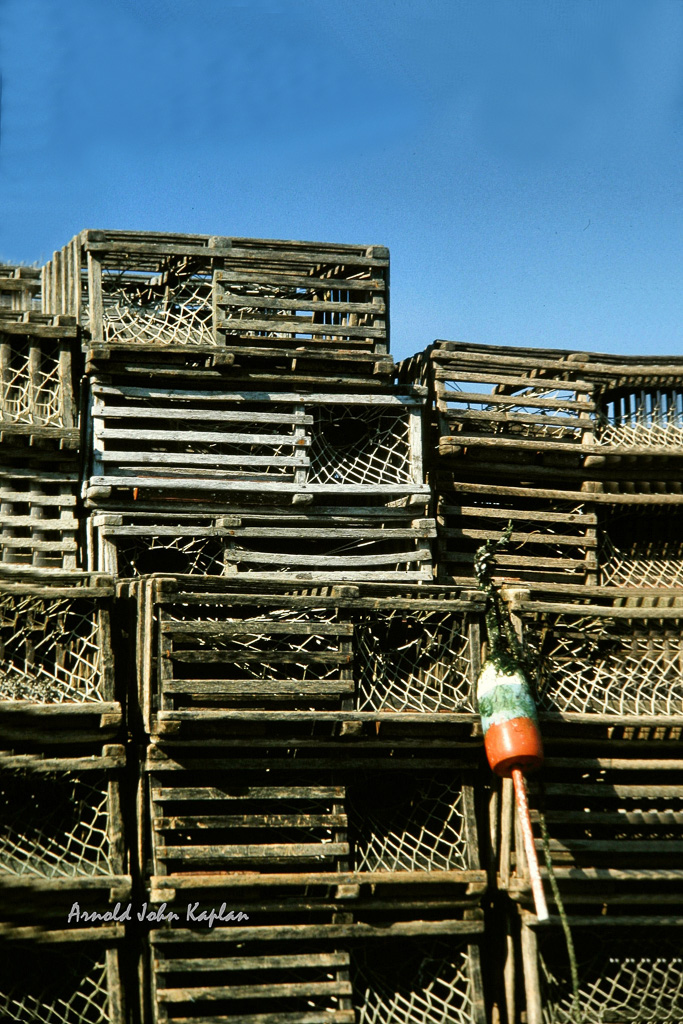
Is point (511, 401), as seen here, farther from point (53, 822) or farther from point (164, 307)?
point (53, 822)

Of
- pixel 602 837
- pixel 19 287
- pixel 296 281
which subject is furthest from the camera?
pixel 19 287

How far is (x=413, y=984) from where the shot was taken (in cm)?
921

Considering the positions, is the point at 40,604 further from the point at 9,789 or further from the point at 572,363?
the point at 572,363

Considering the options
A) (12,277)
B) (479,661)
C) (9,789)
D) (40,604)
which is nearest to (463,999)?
(479,661)

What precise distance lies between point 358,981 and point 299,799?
1.43 metres

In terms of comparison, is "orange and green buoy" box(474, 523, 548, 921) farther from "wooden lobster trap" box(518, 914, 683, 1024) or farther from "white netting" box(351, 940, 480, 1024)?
"white netting" box(351, 940, 480, 1024)

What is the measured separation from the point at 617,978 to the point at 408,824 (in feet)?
6.41

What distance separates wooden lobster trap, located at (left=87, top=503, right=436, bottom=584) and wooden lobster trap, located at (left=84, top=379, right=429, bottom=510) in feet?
0.62

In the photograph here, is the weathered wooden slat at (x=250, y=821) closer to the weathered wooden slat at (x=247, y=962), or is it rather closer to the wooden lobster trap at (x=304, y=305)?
the weathered wooden slat at (x=247, y=962)

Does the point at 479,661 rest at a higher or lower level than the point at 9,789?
higher

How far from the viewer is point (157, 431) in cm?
1095

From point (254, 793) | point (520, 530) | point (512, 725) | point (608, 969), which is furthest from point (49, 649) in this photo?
point (520, 530)

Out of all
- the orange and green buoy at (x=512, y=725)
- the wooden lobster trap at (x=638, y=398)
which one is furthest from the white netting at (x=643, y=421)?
the orange and green buoy at (x=512, y=725)

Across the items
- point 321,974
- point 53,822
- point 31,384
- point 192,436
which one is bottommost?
point 321,974
